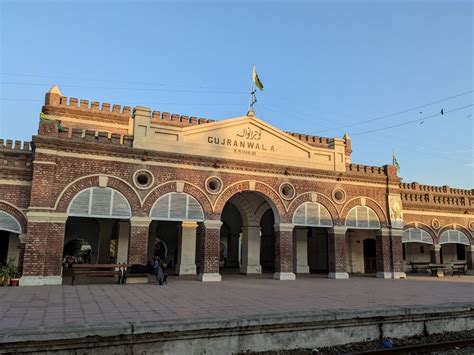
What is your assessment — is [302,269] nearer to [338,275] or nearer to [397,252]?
[338,275]

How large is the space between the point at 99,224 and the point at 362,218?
15.1 metres

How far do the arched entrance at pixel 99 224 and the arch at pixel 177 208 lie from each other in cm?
135

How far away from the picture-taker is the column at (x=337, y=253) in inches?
830

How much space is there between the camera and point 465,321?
9.88 m

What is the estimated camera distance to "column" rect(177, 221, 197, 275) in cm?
2147

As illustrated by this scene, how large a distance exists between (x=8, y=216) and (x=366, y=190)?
18328mm

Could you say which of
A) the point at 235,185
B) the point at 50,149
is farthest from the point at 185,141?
the point at 50,149

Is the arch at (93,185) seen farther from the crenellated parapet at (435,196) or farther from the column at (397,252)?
the crenellated parapet at (435,196)

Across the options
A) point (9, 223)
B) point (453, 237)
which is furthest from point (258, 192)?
point (453, 237)

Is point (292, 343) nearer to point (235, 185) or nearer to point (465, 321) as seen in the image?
point (465, 321)

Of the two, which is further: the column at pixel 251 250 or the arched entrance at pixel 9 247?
the column at pixel 251 250

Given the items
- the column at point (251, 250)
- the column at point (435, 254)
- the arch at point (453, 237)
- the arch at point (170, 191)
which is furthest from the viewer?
the arch at point (453, 237)

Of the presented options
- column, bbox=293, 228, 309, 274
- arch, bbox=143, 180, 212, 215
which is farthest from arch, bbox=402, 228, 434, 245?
arch, bbox=143, 180, 212, 215

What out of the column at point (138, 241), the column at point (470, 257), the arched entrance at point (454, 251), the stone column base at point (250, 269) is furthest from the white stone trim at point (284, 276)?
the column at point (470, 257)
